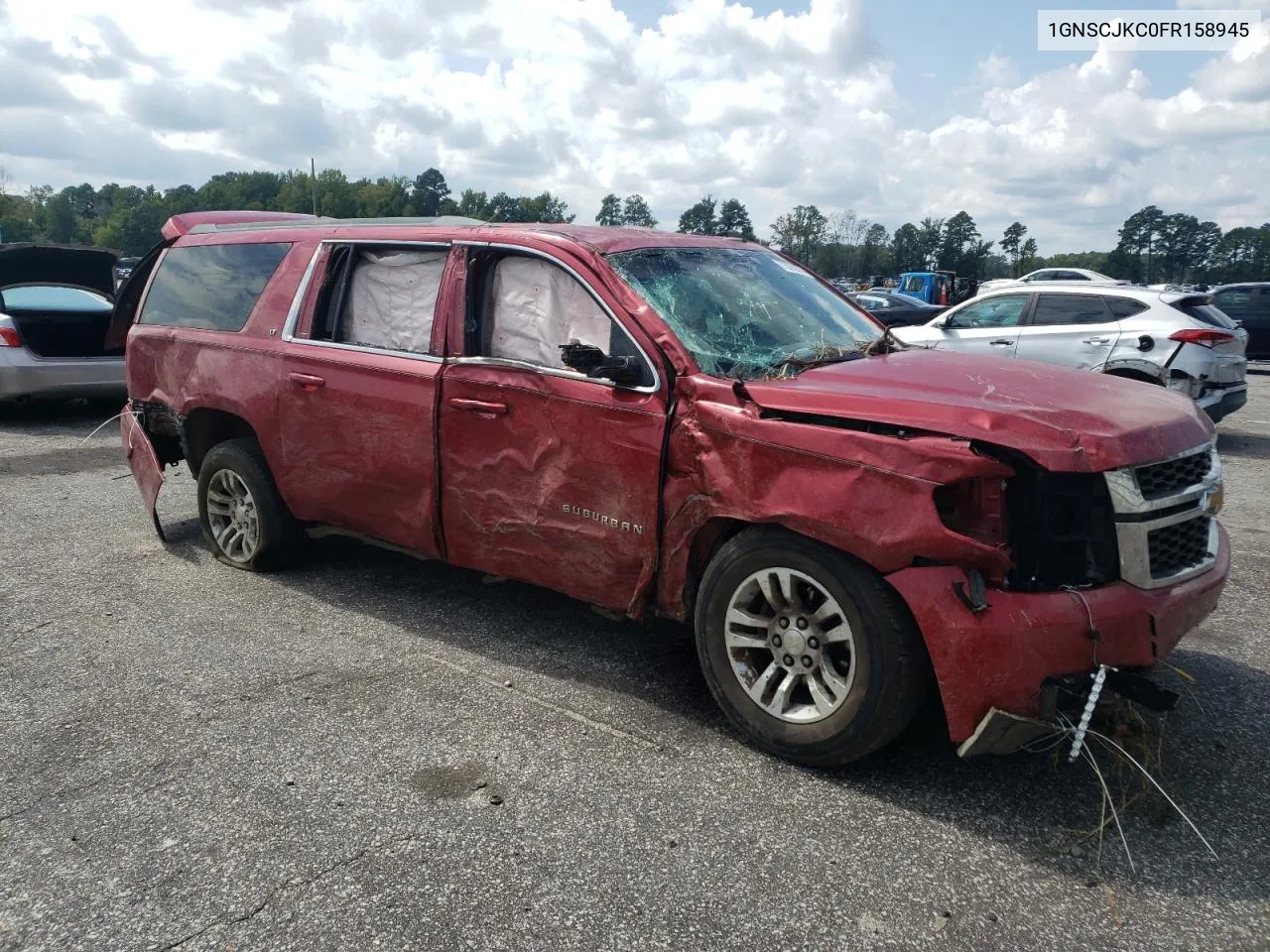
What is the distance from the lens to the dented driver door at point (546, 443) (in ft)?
12.3

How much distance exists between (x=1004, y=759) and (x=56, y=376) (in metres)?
9.79

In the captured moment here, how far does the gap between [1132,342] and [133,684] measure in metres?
9.25

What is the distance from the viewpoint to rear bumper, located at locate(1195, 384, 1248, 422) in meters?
9.52

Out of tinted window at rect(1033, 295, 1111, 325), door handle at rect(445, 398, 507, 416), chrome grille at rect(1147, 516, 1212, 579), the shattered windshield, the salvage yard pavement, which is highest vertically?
tinted window at rect(1033, 295, 1111, 325)

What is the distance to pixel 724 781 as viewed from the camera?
332 centimetres

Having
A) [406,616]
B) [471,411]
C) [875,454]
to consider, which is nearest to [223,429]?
[406,616]


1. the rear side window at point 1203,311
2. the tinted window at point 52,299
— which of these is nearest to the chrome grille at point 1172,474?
the rear side window at point 1203,311

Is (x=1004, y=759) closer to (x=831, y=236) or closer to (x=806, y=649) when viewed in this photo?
(x=806, y=649)

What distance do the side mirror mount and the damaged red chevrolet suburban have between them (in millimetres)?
13

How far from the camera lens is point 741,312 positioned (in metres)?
4.13

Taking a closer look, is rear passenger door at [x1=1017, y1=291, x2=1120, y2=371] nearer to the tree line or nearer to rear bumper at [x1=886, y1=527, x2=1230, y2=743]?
rear bumper at [x1=886, y1=527, x2=1230, y2=743]

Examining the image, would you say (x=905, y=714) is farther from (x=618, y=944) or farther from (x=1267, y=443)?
(x=1267, y=443)

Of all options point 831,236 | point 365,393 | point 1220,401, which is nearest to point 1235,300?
point 1220,401

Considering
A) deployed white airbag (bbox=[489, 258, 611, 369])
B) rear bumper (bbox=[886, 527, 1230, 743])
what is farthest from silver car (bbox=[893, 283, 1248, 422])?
rear bumper (bbox=[886, 527, 1230, 743])
